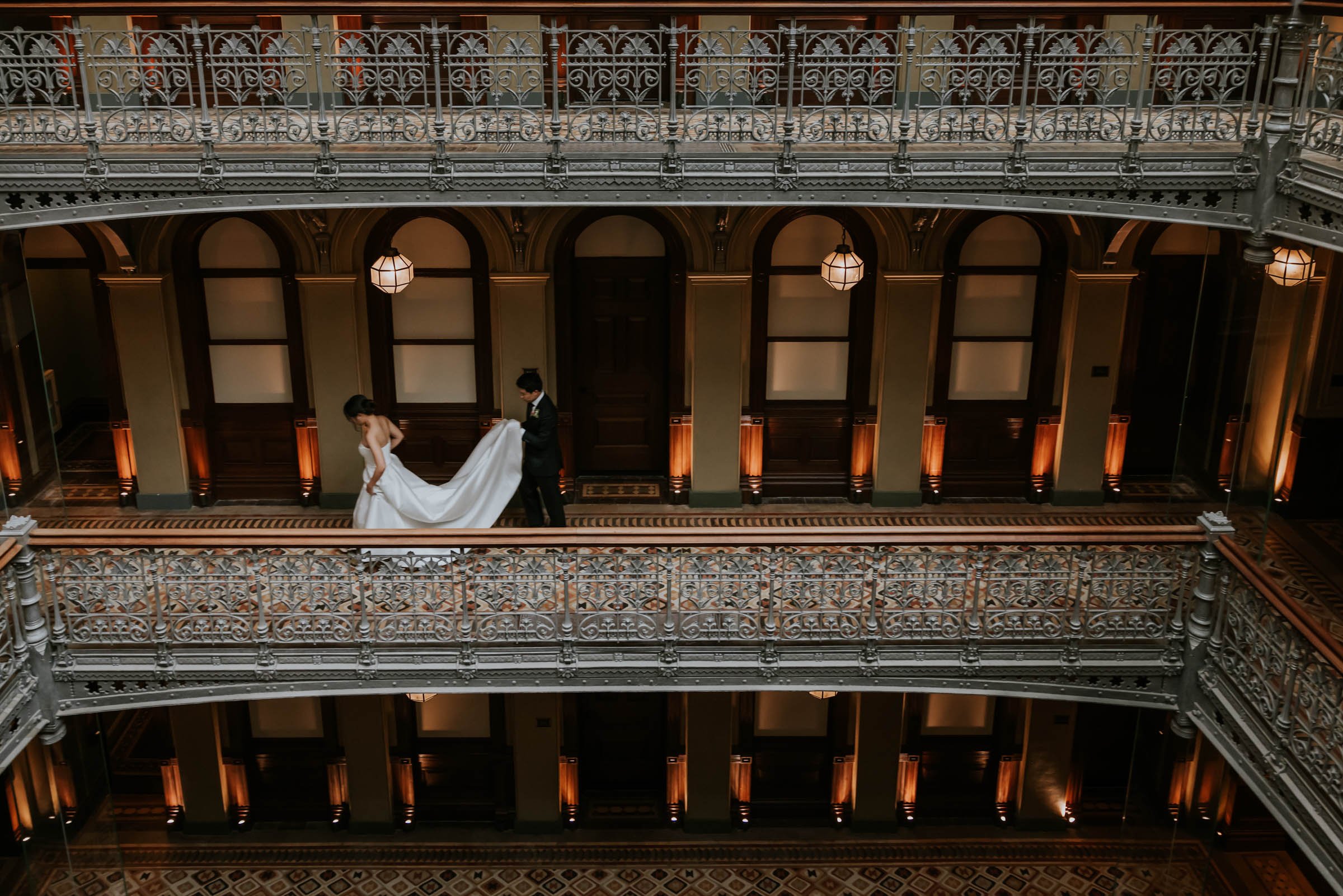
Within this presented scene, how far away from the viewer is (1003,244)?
405 inches

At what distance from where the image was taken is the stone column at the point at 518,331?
10.1 metres

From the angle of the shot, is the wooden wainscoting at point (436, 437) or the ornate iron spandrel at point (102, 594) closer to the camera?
the ornate iron spandrel at point (102, 594)

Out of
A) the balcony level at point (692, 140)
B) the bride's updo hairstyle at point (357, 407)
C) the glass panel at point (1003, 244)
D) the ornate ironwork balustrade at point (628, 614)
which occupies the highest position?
the balcony level at point (692, 140)

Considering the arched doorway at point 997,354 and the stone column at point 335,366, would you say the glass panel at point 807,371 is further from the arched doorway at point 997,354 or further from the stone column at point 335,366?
the stone column at point 335,366

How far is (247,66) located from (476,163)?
1415 millimetres

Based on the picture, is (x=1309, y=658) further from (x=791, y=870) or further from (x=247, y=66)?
(x=247, y=66)

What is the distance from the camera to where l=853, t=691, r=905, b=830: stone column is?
1118cm

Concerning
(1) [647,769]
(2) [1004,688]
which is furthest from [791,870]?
(2) [1004,688]

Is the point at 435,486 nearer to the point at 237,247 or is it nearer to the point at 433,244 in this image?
the point at 433,244

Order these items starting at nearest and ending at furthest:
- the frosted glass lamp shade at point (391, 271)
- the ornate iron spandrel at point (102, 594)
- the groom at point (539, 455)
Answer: the ornate iron spandrel at point (102, 594) → the groom at point (539, 455) → the frosted glass lamp shade at point (391, 271)

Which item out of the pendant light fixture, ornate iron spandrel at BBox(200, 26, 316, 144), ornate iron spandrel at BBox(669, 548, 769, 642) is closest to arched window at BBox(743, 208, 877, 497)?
the pendant light fixture

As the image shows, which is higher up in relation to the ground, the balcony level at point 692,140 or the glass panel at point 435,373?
the balcony level at point 692,140

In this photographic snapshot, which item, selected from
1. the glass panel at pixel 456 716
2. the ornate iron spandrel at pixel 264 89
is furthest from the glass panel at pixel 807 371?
the ornate iron spandrel at pixel 264 89

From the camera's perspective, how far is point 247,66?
769 cm
